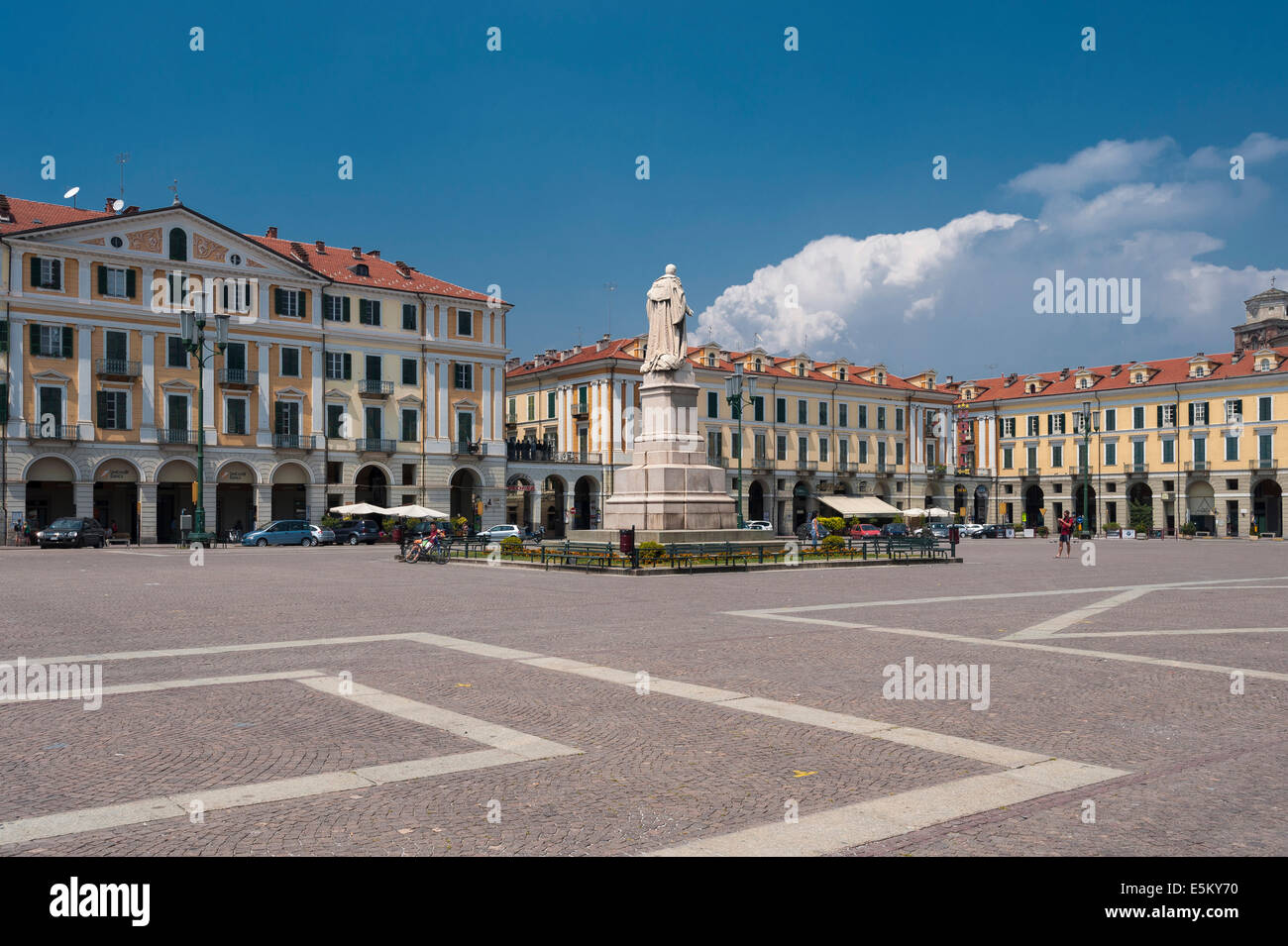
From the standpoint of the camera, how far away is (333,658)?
1035cm

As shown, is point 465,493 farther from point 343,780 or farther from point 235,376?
point 343,780

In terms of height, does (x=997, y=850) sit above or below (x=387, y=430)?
below

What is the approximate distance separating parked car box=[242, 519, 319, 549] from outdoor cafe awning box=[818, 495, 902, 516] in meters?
35.6

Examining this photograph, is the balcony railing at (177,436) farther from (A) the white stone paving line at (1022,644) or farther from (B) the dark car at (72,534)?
(A) the white stone paving line at (1022,644)

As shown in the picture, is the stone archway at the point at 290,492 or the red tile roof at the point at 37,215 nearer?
the red tile roof at the point at 37,215

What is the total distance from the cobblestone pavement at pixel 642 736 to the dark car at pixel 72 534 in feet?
101

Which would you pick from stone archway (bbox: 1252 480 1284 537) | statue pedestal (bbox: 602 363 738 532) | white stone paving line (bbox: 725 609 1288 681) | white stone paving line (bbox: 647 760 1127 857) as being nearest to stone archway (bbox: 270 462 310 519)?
statue pedestal (bbox: 602 363 738 532)

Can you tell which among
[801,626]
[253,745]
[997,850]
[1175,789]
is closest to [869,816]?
[997,850]

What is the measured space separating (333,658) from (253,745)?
384 centimetres

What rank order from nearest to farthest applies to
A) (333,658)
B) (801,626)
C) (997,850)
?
(997,850), (333,658), (801,626)

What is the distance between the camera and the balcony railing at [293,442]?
54.4 metres

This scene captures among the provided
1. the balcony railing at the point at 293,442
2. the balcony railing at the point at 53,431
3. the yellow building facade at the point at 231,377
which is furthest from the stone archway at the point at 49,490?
the balcony railing at the point at 293,442

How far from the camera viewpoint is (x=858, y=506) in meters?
72.0
